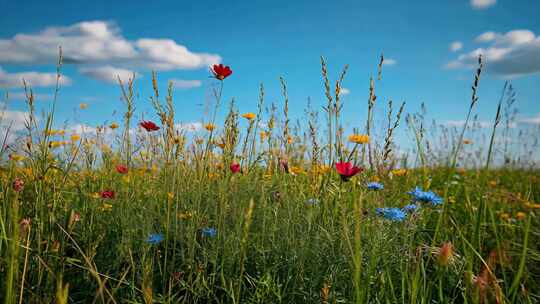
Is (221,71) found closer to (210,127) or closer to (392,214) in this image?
(210,127)

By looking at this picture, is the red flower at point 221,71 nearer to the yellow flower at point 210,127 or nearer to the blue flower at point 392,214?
the yellow flower at point 210,127

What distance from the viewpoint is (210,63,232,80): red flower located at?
2156 mm

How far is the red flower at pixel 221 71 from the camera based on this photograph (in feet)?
7.07

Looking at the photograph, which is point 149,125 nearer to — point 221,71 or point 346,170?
point 221,71

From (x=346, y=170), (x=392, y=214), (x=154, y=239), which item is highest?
(x=346, y=170)

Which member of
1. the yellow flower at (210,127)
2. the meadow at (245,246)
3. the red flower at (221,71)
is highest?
the red flower at (221,71)

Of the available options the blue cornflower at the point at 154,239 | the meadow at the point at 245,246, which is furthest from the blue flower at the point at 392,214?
the blue cornflower at the point at 154,239

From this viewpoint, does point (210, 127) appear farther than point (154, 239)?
Yes

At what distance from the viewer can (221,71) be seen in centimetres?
217

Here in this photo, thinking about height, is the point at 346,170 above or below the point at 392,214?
above

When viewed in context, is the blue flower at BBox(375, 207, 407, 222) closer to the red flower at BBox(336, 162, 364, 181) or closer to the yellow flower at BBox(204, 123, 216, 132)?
the red flower at BBox(336, 162, 364, 181)

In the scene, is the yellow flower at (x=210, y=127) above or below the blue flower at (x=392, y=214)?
above

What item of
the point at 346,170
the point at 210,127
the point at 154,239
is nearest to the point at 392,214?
the point at 346,170

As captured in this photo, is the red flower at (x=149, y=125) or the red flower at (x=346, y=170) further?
the red flower at (x=149, y=125)
